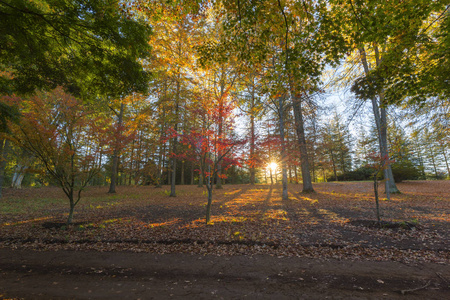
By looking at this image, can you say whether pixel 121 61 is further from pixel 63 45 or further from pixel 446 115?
pixel 446 115

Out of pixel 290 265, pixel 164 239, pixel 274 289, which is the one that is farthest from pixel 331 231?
pixel 164 239

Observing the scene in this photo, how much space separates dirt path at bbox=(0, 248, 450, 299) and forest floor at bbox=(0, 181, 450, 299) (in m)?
0.02

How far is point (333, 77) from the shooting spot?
1111 cm

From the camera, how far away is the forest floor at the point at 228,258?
2963 millimetres

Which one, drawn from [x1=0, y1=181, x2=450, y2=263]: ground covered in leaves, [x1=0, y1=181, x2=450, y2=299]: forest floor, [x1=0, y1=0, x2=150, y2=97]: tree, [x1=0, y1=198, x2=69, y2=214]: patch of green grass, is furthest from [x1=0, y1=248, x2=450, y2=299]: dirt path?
[x1=0, y1=198, x2=69, y2=214]: patch of green grass

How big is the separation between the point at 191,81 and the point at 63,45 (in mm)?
8529

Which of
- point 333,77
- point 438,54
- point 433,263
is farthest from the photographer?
point 333,77

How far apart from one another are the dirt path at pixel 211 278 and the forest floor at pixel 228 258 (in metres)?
0.02

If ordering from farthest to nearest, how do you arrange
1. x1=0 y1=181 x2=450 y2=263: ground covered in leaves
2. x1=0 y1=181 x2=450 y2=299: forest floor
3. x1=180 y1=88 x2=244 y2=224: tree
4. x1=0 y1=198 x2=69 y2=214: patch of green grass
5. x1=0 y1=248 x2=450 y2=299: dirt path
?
x1=0 y1=198 x2=69 y2=214: patch of green grass, x1=180 y1=88 x2=244 y2=224: tree, x1=0 y1=181 x2=450 y2=263: ground covered in leaves, x1=0 y1=181 x2=450 y2=299: forest floor, x1=0 y1=248 x2=450 y2=299: dirt path

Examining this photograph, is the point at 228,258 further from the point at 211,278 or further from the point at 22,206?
the point at 22,206

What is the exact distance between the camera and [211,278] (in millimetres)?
3346

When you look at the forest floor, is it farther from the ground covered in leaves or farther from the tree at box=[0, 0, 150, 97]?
the tree at box=[0, 0, 150, 97]

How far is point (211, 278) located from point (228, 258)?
0.86 meters

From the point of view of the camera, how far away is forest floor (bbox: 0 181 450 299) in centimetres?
296
